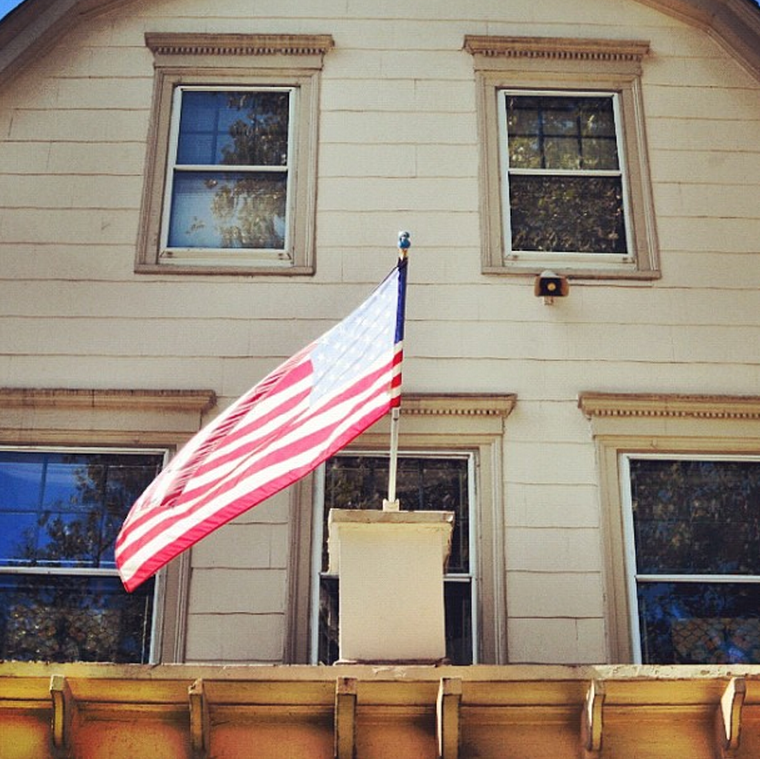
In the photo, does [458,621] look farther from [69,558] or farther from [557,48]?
[557,48]

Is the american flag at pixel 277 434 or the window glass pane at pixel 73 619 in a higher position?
the american flag at pixel 277 434

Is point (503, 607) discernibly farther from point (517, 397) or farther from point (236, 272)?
point (236, 272)

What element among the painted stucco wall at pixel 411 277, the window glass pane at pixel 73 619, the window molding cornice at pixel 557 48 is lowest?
the window glass pane at pixel 73 619

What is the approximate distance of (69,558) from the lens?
28.8 ft

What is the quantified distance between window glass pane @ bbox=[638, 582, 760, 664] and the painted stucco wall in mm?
387

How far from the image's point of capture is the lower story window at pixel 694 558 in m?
8.60

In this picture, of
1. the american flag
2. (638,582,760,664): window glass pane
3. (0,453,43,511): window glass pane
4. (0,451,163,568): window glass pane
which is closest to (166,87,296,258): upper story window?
(0,451,163,568): window glass pane

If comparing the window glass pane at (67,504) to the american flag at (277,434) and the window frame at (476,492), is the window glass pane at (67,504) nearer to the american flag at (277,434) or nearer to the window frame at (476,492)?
the window frame at (476,492)

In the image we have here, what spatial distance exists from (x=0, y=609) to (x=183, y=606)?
1.22 m

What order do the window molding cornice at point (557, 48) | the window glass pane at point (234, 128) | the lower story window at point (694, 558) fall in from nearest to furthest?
1. the lower story window at point (694, 558)
2. the window glass pane at point (234, 128)
3. the window molding cornice at point (557, 48)

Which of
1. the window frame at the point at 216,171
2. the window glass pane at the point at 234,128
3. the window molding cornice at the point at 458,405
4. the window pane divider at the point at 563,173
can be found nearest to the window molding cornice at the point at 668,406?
the window molding cornice at the point at 458,405

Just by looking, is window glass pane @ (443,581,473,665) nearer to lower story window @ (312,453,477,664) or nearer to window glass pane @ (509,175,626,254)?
lower story window @ (312,453,477,664)

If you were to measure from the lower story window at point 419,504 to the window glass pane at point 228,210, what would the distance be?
1.97 meters

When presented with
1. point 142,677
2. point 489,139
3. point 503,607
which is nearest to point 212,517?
point 142,677
